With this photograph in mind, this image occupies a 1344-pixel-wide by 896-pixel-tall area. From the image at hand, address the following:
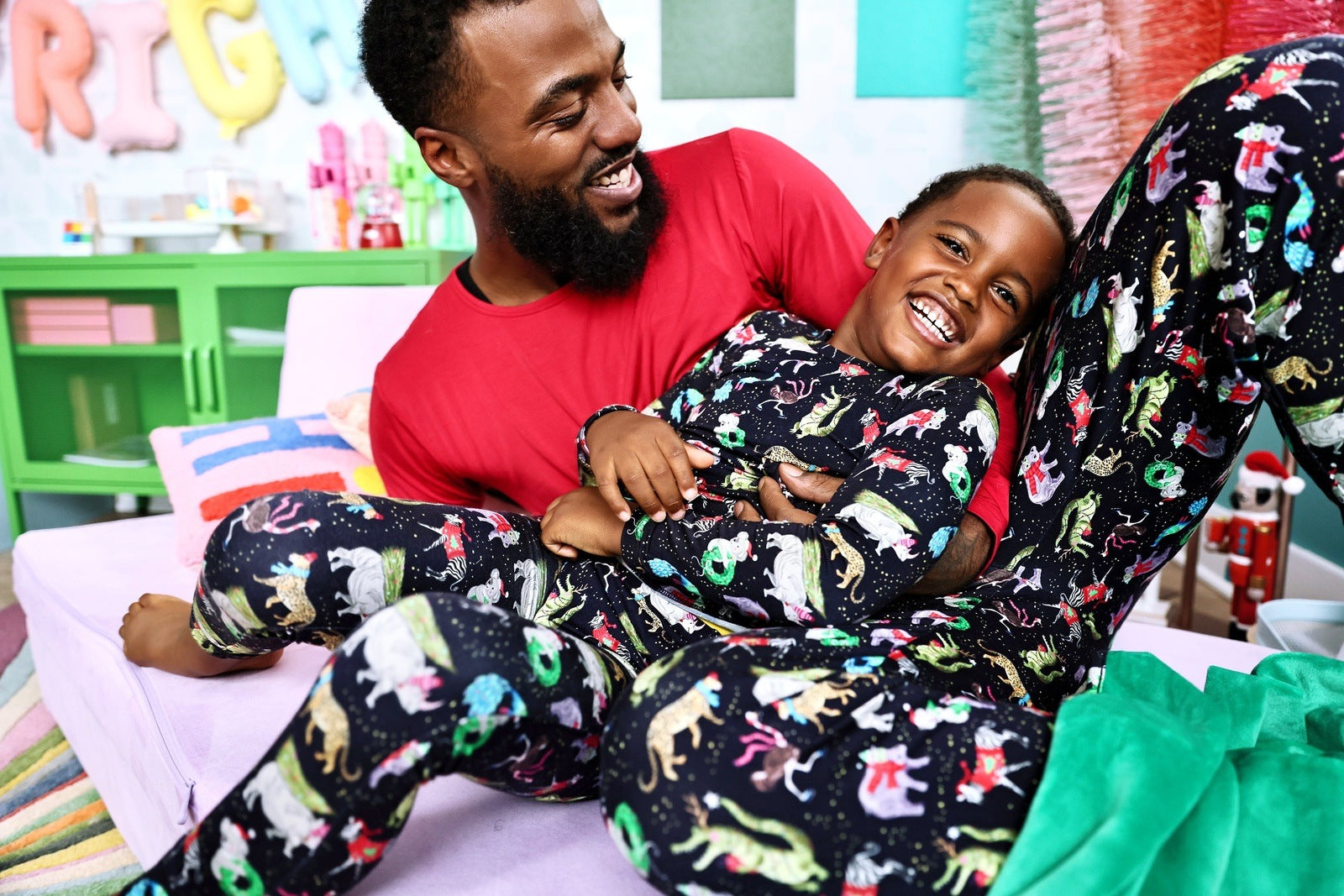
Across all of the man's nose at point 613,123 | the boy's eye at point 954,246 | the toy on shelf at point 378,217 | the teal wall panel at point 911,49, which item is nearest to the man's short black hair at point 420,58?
the man's nose at point 613,123

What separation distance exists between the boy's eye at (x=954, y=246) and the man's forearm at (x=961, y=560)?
31 cm

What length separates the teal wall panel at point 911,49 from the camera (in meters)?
2.45

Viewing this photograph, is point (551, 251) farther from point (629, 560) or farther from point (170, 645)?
point (170, 645)

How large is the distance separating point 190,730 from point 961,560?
2.67 feet

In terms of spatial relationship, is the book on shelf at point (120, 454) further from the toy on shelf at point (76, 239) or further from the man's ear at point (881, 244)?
the man's ear at point (881, 244)

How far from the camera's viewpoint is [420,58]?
123 centimetres

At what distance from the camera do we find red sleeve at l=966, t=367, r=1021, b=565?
3.14 ft

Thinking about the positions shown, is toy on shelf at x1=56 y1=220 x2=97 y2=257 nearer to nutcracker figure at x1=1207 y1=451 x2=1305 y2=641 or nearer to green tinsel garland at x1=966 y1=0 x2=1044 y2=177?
green tinsel garland at x1=966 y1=0 x2=1044 y2=177

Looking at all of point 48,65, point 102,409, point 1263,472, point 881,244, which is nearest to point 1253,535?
point 1263,472

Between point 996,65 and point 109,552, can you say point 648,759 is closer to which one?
point 109,552

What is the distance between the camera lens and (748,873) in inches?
25.8

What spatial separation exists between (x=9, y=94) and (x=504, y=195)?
8.59 ft

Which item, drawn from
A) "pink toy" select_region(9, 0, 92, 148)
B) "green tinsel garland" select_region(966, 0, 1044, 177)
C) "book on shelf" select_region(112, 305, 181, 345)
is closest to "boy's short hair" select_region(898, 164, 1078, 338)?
"green tinsel garland" select_region(966, 0, 1044, 177)

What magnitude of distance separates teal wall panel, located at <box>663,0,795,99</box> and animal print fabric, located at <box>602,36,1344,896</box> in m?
1.77
